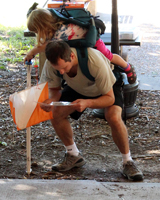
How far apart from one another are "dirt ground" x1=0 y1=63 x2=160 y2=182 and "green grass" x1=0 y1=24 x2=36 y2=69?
2.18m

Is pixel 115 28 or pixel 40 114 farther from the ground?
pixel 115 28

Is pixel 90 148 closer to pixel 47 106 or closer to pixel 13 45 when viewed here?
pixel 47 106

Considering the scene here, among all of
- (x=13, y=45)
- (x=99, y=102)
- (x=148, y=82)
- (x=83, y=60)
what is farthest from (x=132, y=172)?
(x=13, y=45)

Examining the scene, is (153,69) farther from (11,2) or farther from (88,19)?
(11,2)

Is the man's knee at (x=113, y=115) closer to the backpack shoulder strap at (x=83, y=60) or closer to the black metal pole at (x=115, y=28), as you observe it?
the backpack shoulder strap at (x=83, y=60)

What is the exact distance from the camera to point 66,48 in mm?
2680

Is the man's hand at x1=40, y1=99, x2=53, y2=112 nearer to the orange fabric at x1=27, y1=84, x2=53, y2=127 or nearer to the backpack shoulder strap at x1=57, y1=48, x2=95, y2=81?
the orange fabric at x1=27, y1=84, x2=53, y2=127

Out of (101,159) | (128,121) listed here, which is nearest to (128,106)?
(128,121)

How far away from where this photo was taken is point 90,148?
3.79 m

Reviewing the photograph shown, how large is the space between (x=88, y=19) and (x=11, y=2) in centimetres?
1007

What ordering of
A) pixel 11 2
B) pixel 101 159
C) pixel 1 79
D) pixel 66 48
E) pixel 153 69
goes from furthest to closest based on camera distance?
pixel 11 2 < pixel 153 69 < pixel 1 79 < pixel 101 159 < pixel 66 48

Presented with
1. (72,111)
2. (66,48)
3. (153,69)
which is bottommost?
(153,69)

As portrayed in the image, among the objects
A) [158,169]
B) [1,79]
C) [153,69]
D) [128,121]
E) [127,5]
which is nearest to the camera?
[158,169]

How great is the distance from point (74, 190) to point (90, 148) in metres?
1.11
